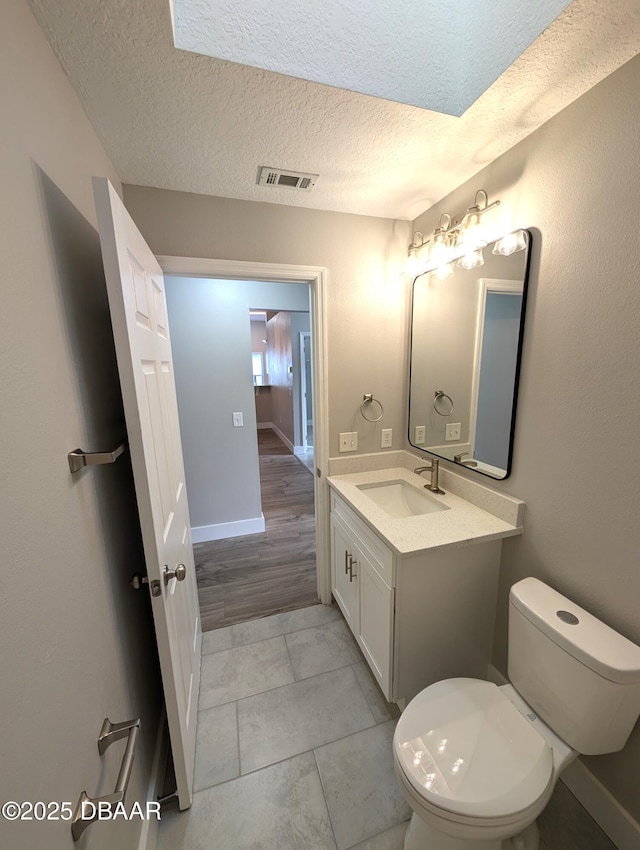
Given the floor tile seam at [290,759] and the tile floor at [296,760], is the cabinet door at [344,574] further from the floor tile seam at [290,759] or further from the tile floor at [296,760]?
the floor tile seam at [290,759]

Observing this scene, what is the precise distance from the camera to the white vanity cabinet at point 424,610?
1313mm

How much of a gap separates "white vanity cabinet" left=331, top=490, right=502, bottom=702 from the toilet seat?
0.80 ft

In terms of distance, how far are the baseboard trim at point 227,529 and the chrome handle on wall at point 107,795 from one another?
7.02ft

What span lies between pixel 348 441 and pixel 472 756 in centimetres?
138

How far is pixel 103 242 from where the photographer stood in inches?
30.3

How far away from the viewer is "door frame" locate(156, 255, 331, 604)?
1.61m

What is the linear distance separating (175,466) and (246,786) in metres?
1.26

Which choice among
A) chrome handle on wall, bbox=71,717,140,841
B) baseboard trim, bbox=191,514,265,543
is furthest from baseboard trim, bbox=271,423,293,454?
chrome handle on wall, bbox=71,717,140,841

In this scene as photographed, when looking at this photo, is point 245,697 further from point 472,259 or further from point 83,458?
point 472,259

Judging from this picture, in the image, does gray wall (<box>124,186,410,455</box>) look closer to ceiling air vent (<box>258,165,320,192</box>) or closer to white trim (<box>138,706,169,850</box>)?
ceiling air vent (<box>258,165,320,192</box>)

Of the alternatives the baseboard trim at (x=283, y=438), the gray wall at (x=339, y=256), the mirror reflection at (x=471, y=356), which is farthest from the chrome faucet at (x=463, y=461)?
the baseboard trim at (x=283, y=438)

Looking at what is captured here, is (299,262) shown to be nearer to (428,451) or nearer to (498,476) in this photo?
(428,451)

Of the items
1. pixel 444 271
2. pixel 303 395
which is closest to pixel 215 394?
pixel 444 271

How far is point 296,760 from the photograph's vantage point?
1.30 m
